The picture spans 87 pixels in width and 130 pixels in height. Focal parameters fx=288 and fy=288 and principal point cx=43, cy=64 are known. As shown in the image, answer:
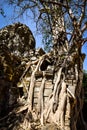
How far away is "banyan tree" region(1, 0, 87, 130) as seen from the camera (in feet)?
21.1

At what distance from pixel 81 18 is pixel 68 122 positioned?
9.70 ft

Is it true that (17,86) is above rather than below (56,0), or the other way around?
below

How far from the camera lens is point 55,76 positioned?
24.0 ft

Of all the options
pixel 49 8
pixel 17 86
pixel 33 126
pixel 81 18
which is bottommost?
pixel 33 126

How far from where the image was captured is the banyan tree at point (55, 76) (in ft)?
21.1

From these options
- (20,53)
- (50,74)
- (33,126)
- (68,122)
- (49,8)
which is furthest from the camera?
(20,53)

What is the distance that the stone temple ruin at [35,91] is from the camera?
6.26m

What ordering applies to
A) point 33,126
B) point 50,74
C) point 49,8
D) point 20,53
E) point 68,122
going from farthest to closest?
point 20,53 → point 49,8 → point 50,74 → point 68,122 → point 33,126

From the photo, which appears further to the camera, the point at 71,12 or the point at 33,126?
the point at 71,12

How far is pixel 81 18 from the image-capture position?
7902 mm

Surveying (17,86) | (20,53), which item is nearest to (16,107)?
(17,86)

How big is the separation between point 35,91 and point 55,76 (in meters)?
0.67

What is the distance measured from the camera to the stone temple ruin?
626 centimetres

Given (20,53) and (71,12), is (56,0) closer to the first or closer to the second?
(71,12)
